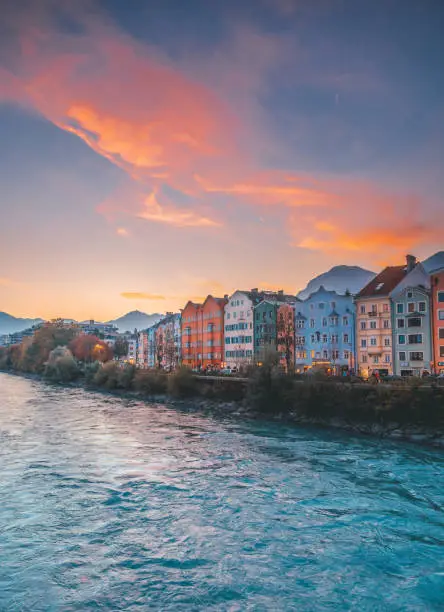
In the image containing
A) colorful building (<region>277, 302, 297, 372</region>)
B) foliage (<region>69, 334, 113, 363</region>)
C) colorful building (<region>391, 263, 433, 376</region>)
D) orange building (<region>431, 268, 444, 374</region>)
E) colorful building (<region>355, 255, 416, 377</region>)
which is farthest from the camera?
foliage (<region>69, 334, 113, 363</region>)

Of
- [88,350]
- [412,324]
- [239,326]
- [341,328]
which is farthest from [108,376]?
[88,350]

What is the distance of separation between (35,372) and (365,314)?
98.0 m

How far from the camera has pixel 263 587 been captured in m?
13.0

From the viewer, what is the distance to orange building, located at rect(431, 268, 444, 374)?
54.0 m

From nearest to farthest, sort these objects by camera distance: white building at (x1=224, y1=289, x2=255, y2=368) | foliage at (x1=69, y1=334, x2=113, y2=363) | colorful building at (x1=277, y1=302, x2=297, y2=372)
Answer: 1. colorful building at (x1=277, y1=302, x2=297, y2=372)
2. white building at (x1=224, y1=289, x2=255, y2=368)
3. foliage at (x1=69, y1=334, x2=113, y2=363)

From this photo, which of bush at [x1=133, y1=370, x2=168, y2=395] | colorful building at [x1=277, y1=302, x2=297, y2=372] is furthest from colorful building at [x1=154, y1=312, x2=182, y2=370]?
colorful building at [x1=277, y1=302, x2=297, y2=372]

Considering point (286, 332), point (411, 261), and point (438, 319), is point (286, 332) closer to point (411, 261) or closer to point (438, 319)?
point (411, 261)

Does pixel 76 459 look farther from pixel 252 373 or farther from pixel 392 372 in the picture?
pixel 392 372

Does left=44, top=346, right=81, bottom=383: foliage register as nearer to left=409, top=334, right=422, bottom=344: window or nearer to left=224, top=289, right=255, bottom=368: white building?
left=224, top=289, right=255, bottom=368: white building

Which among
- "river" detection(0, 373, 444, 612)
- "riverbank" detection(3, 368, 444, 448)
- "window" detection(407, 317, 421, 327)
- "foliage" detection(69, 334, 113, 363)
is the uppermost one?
"window" detection(407, 317, 421, 327)

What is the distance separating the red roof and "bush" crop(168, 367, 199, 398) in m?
24.3

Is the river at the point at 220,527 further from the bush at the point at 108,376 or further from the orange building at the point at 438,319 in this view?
the bush at the point at 108,376

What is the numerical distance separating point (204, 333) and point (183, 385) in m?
34.4

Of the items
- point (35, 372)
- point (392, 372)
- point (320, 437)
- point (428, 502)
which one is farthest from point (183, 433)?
point (35, 372)
